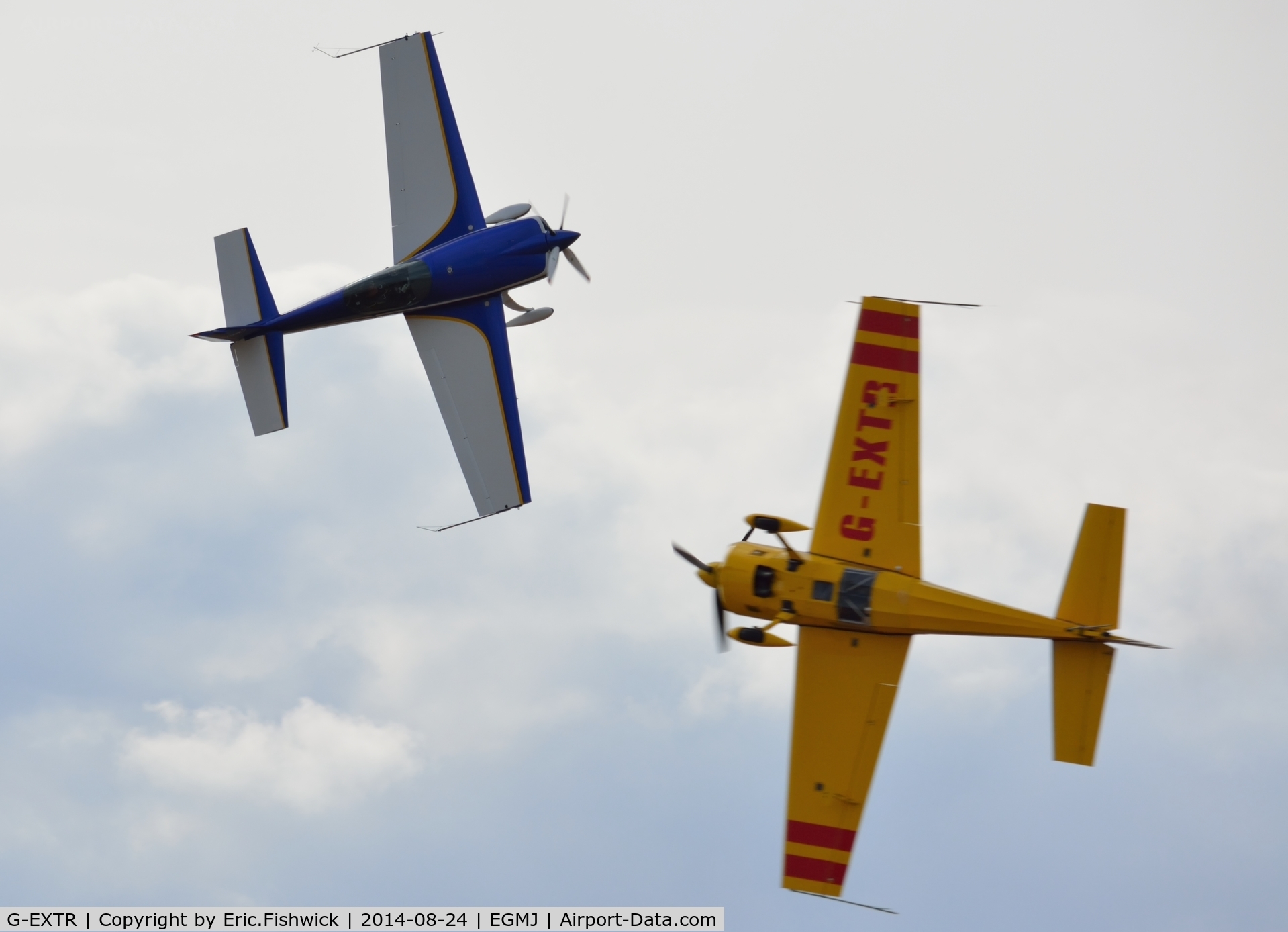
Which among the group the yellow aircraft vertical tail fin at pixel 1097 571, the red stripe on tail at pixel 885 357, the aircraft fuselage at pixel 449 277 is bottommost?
the yellow aircraft vertical tail fin at pixel 1097 571

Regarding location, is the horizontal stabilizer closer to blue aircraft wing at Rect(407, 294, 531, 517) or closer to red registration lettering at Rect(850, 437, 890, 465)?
red registration lettering at Rect(850, 437, 890, 465)

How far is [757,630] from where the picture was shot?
17.4 meters

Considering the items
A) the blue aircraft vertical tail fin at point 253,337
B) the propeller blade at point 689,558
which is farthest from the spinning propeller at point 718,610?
the blue aircraft vertical tail fin at point 253,337

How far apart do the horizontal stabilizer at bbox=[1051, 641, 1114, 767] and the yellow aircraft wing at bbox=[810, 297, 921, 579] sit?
2471mm

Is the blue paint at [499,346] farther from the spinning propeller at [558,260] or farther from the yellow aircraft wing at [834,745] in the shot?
the yellow aircraft wing at [834,745]

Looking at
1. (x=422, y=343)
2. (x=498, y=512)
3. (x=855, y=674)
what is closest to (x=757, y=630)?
(x=855, y=674)

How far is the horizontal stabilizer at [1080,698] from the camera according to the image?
54.1 ft

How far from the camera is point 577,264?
22203 millimetres

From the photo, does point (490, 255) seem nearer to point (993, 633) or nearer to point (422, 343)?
point (422, 343)

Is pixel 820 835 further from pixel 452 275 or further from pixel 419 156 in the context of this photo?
pixel 419 156

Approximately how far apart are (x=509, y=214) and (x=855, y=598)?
9.88 meters

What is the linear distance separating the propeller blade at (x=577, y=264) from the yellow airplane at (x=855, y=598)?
615cm

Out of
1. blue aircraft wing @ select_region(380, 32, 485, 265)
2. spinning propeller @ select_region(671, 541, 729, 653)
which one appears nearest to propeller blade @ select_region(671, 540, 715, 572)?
spinning propeller @ select_region(671, 541, 729, 653)

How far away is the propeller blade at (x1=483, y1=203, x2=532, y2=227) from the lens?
21.8 metres
